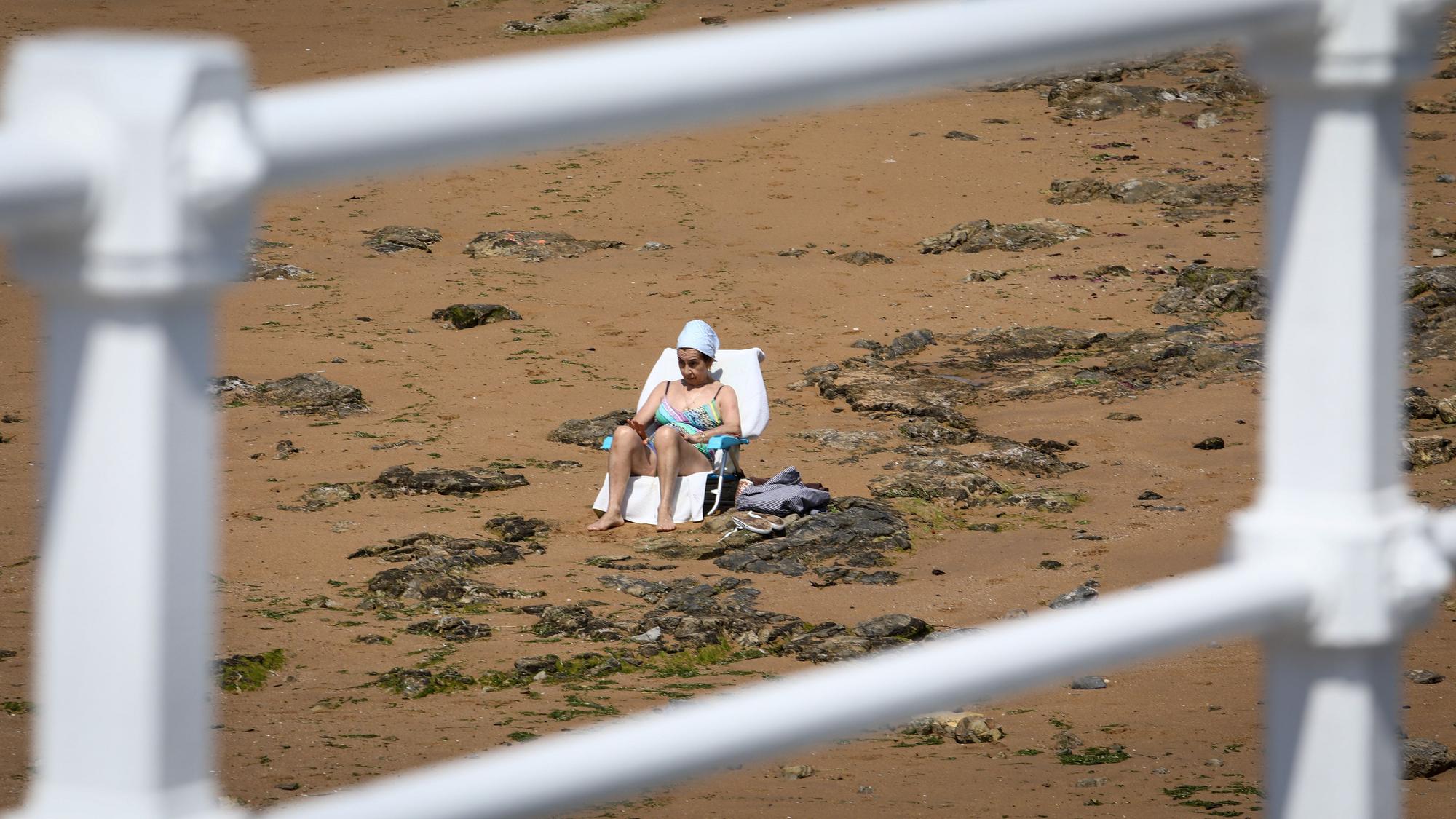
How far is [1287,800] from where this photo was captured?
1.26 metres

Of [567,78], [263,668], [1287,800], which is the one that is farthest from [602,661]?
[567,78]

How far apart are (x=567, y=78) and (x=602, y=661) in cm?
540

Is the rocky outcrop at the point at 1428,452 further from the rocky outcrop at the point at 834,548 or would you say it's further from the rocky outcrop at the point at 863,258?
the rocky outcrop at the point at 863,258

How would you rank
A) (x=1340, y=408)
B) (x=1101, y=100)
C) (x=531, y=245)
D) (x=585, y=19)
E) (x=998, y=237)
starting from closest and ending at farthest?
1. (x=1340, y=408)
2. (x=998, y=237)
3. (x=531, y=245)
4. (x=1101, y=100)
5. (x=585, y=19)

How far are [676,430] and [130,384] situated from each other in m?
7.36

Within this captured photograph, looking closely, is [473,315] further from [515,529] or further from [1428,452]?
[1428,452]

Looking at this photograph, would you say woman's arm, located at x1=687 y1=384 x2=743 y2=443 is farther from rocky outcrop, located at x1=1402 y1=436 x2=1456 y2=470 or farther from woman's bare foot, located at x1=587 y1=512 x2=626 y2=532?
rocky outcrop, located at x1=1402 y1=436 x2=1456 y2=470

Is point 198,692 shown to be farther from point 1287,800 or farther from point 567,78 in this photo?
point 1287,800

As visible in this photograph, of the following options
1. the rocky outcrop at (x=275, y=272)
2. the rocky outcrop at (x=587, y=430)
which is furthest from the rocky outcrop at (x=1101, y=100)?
the rocky outcrop at (x=587, y=430)

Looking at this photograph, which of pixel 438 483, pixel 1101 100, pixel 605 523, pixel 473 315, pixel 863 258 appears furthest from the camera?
pixel 1101 100

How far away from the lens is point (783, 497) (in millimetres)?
7621

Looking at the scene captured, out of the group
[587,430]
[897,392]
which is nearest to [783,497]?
[587,430]

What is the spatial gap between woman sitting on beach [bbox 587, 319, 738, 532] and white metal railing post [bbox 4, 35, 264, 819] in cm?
716

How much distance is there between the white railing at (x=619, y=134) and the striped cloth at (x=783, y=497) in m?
6.32
